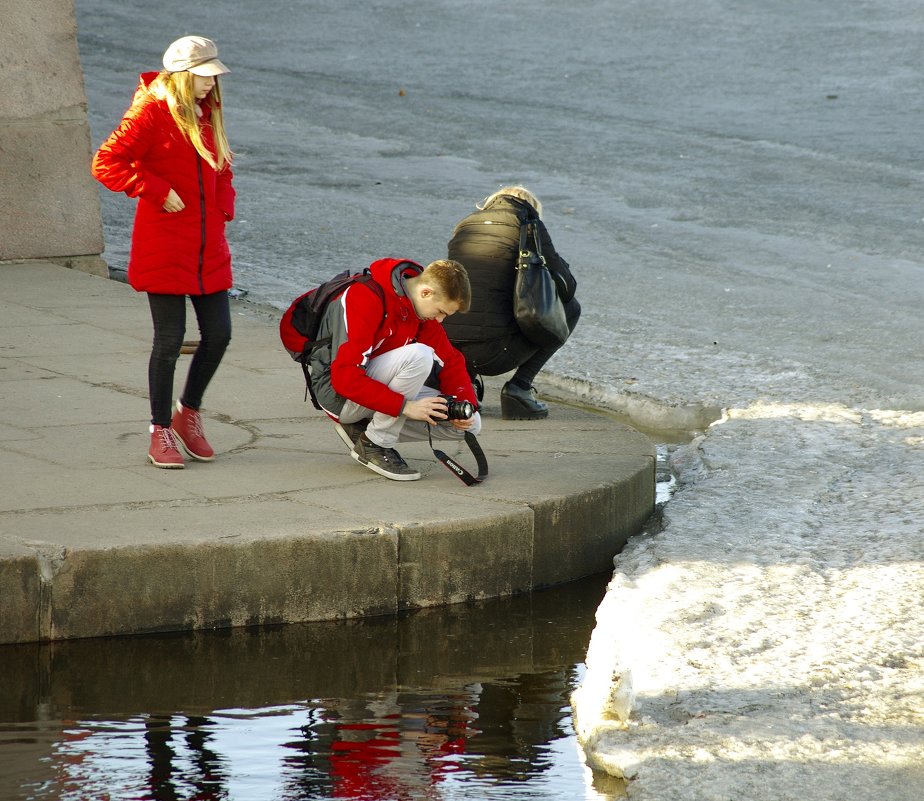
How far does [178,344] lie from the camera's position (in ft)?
15.8

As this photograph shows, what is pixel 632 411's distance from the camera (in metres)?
6.49

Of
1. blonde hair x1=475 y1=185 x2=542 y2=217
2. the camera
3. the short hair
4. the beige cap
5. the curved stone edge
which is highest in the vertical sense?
the beige cap

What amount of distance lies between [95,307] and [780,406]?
3.60 meters

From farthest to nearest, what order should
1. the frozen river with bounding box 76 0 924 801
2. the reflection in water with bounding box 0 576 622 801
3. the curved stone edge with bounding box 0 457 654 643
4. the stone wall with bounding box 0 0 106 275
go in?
the stone wall with bounding box 0 0 106 275 → the curved stone edge with bounding box 0 457 654 643 → the frozen river with bounding box 76 0 924 801 → the reflection in water with bounding box 0 576 622 801

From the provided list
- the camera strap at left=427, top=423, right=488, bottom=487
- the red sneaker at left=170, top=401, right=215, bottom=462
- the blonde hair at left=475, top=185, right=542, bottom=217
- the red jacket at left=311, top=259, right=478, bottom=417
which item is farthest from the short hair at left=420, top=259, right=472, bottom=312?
the blonde hair at left=475, top=185, right=542, bottom=217

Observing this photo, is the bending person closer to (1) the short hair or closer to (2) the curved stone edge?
(1) the short hair

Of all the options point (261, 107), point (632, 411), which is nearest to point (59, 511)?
point (632, 411)

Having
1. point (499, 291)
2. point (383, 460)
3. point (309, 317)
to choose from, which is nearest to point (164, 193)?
point (309, 317)

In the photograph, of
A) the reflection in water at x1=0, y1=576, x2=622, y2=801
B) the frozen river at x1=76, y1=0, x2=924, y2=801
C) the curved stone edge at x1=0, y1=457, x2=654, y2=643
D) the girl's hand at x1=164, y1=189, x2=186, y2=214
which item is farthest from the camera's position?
the girl's hand at x1=164, y1=189, x2=186, y2=214

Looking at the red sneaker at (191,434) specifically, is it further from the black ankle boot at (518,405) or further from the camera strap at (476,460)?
the black ankle boot at (518,405)

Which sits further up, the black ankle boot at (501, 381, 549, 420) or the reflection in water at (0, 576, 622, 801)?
the black ankle boot at (501, 381, 549, 420)

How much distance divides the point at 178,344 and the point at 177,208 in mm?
468

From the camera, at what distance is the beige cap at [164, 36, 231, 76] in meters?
4.47

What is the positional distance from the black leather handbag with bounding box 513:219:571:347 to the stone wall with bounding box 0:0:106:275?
162 inches
